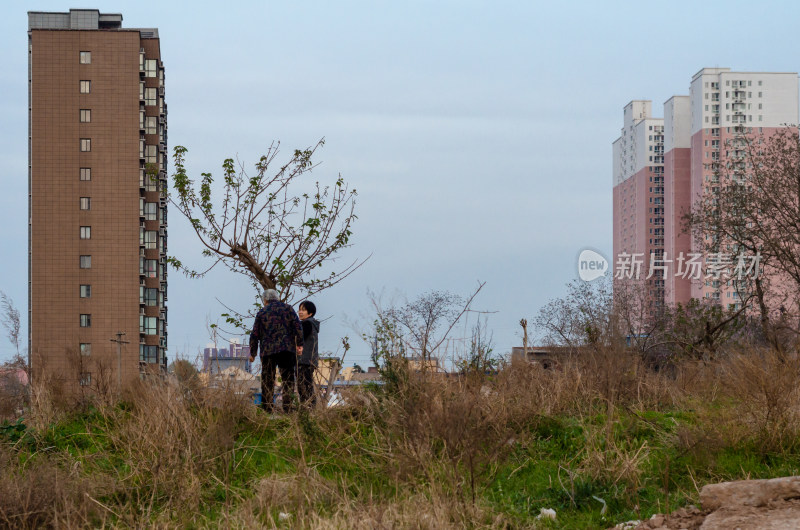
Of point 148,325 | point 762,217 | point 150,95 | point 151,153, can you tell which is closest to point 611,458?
point 762,217

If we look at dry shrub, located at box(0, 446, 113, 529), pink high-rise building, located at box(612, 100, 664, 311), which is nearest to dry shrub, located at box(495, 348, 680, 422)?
dry shrub, located at box(0, 446, 113, 529)

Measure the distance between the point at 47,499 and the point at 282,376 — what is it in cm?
398

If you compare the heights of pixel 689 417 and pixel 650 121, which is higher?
pixel 650 121

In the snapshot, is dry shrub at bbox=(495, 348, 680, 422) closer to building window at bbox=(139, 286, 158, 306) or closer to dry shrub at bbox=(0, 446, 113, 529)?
dry shrub at bbox=(0, 446, 113, 529)

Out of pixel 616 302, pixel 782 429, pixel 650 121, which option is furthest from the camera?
pixel 650 121

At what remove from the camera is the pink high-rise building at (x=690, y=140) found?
9262cm

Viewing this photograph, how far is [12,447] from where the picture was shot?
859 centimetres

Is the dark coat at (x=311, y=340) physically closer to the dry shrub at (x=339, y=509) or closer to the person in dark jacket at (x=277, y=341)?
the person in dark jacket at (x=277, y=341)

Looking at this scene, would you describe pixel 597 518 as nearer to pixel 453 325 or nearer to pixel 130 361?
pixel 453 325

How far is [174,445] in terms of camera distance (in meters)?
7.59

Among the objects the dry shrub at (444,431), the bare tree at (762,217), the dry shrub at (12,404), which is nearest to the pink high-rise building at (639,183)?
the bare tree at (762,217)

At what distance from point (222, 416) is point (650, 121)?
10507 centimetres

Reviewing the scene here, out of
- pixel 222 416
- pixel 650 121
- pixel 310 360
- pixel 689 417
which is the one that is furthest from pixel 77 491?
pixel 650 121

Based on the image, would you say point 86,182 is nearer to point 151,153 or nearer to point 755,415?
point 151,153
